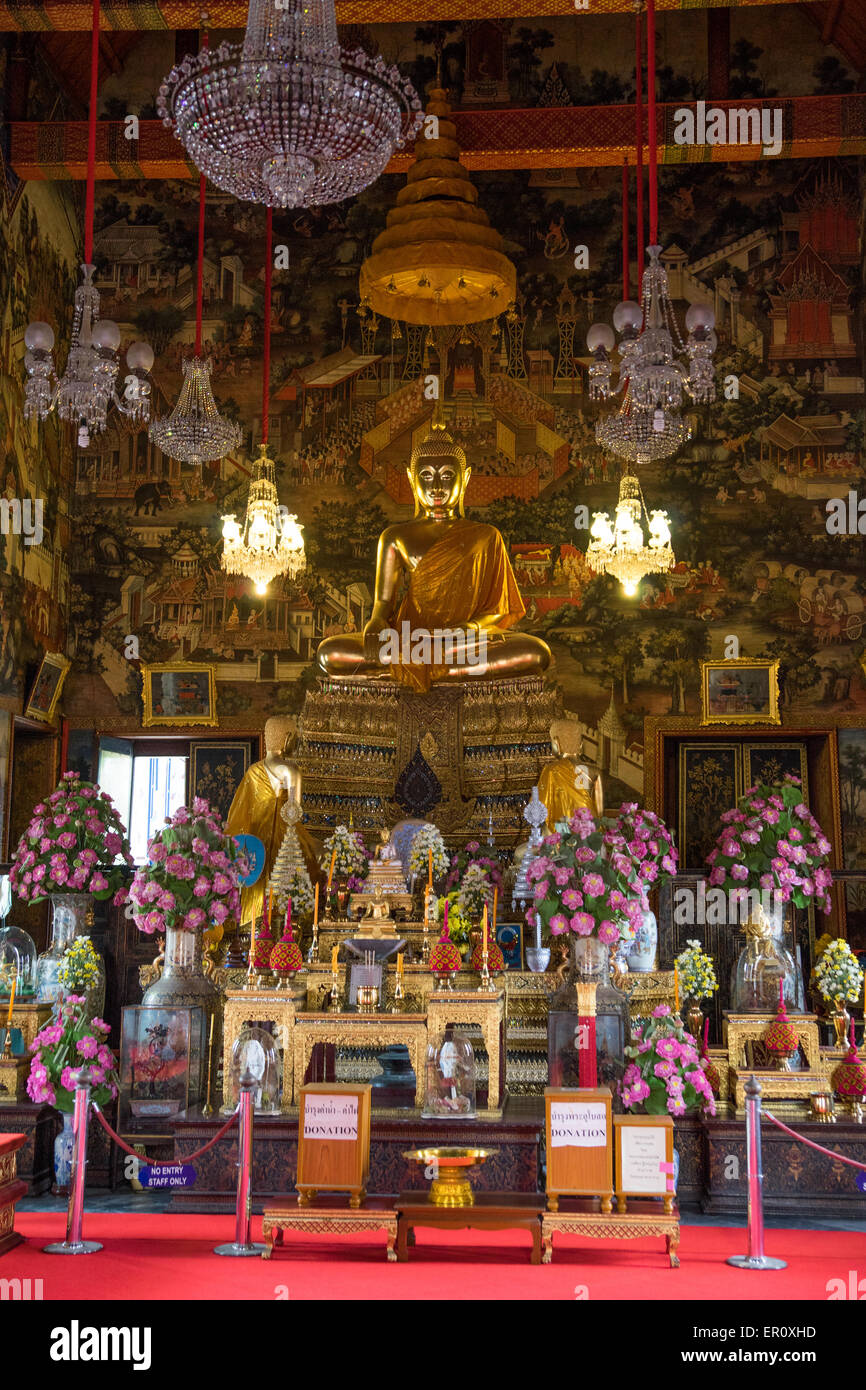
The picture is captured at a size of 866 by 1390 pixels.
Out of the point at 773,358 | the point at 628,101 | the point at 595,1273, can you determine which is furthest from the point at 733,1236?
the point at 628,101

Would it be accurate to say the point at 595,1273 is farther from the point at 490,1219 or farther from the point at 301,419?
the point at 301,419

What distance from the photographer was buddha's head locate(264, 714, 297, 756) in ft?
27.5

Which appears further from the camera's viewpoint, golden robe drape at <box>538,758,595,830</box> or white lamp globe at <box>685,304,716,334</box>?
golden robe drape at <box>538,758,595,830</box>

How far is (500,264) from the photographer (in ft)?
32.6

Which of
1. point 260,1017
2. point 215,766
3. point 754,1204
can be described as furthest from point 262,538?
point 754,1204

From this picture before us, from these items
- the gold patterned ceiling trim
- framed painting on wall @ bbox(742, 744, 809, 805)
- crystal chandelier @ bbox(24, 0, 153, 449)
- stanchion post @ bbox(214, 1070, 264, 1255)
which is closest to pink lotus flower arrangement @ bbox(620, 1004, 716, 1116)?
stanchion post @ bbox(214, 1070, 264, 1255)

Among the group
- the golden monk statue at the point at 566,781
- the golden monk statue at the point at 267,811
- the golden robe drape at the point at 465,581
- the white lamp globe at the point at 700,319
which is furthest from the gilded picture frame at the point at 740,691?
the white lamp globe at the point at 700,319

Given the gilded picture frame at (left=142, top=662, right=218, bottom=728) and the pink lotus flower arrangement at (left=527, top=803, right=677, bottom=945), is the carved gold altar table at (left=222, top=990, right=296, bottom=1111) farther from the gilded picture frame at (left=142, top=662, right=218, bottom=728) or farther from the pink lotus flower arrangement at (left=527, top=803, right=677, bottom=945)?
the gilded picture frame at (left=142, top=662, right=218, bottom=728)

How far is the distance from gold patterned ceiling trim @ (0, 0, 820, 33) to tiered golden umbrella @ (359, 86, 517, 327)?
766 millimetres

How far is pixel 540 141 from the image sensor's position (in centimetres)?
1052

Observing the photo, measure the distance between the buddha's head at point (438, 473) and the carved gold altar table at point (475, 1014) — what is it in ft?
17.2

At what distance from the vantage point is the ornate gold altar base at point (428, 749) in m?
8.66

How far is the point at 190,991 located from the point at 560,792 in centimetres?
243

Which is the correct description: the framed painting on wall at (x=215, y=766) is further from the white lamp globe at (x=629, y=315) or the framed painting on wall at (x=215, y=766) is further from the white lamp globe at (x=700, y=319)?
the white lamp globe at (x=700, y=319)
